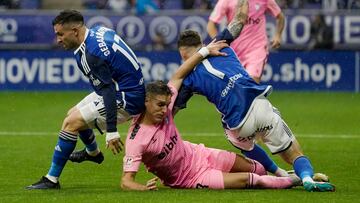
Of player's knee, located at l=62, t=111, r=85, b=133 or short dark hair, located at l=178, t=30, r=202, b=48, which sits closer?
short dark hair, located at l=178, t=30, r=202, b=48

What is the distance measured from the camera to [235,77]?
36.6 feet

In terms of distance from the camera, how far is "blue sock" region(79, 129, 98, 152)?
12.5 m

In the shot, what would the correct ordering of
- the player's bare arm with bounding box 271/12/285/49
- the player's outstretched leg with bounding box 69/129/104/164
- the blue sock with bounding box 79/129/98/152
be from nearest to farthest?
the blue sock with bounding box 79/129/98/152, the player's outstretched leg with bounding box 69/129/104/164, the player's bare arm with bounding box 271/12/285/49

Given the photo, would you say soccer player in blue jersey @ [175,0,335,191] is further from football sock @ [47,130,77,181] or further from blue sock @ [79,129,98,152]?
blue sock @ [79,129,98,152]

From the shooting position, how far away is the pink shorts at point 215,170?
37.1 ft

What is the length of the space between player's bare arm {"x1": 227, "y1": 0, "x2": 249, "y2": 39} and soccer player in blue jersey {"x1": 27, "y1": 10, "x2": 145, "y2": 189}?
106 cm

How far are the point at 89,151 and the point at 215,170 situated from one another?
1985mm

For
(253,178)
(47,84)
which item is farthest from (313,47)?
(253,178)

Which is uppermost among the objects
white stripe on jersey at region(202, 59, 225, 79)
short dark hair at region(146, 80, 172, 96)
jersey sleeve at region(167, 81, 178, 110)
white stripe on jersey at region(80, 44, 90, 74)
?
white stripe on jersey at region(80, 44, 90, 74)

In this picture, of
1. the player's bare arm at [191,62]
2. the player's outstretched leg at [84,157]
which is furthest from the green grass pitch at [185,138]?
the player's bare arm at [191,62]

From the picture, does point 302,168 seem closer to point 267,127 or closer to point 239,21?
point 267,127

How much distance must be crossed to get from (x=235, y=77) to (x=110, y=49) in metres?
1.27

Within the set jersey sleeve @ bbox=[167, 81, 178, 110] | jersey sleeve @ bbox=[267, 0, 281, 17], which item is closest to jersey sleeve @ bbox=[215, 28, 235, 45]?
jersey sleeve @ bbox=[167, 81, 178, 110]

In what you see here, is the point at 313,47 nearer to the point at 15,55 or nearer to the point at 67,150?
the point at 15,55
